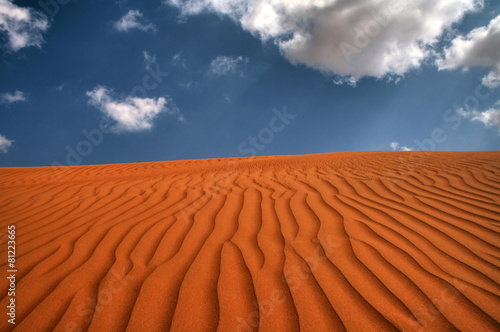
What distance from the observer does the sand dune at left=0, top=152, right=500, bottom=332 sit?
142 cm

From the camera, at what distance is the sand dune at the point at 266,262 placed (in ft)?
4.67

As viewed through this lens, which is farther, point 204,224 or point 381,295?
point 204,224

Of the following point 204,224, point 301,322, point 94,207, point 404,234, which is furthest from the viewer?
point 94,207

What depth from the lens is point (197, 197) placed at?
3703 mm

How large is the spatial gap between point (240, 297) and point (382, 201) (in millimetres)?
2416

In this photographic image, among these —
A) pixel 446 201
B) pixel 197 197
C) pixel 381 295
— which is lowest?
pixel 381 295

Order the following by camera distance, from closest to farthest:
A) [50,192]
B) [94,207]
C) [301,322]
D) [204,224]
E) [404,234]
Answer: [301,322] → [404,234] → [204,224] → [94,207] → [50,192]

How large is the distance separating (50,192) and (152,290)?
4345mm

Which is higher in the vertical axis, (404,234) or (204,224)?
(204,224)

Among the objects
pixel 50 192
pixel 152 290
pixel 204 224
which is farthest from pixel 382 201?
pixel 50 192

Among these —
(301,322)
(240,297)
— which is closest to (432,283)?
(301,322)

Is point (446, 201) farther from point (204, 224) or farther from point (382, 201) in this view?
point (204, 224)

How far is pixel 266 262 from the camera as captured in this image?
6.22 feet

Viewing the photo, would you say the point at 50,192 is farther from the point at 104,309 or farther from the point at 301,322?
the point at 301,322
